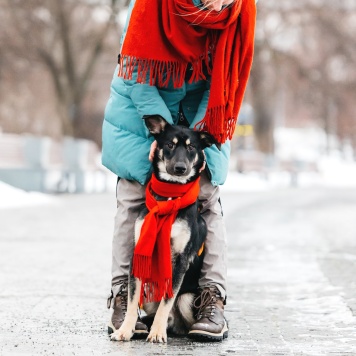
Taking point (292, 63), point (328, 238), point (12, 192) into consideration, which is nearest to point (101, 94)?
point (292, 63)

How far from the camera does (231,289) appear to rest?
746 centimetres

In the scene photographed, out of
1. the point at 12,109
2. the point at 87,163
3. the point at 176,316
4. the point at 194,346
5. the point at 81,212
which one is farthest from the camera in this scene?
the point at 12,109

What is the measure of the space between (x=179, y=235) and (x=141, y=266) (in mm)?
250

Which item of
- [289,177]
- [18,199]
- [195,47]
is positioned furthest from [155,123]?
[289,177]

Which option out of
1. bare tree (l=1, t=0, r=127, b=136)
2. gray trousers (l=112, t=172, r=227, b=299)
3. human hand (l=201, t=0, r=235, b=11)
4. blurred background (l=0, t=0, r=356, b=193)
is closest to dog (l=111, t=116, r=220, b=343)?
gray trousers (l=112, t=172, r=227, b=299)

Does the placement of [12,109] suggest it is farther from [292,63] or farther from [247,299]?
[247,299]

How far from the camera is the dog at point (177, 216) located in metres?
5.19

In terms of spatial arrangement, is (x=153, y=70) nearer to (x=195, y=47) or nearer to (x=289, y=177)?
(x=195, y=47)

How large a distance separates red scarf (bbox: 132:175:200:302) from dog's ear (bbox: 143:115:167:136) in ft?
0.81

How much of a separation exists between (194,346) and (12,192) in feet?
44.3

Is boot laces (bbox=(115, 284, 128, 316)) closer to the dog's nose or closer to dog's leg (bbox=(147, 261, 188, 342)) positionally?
dog's leg (bbox=(147, 261, 188, 342))

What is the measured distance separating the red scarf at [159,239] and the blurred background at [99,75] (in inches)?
645

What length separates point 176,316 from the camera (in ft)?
18.2

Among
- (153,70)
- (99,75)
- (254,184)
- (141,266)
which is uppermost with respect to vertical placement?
(153,70)
